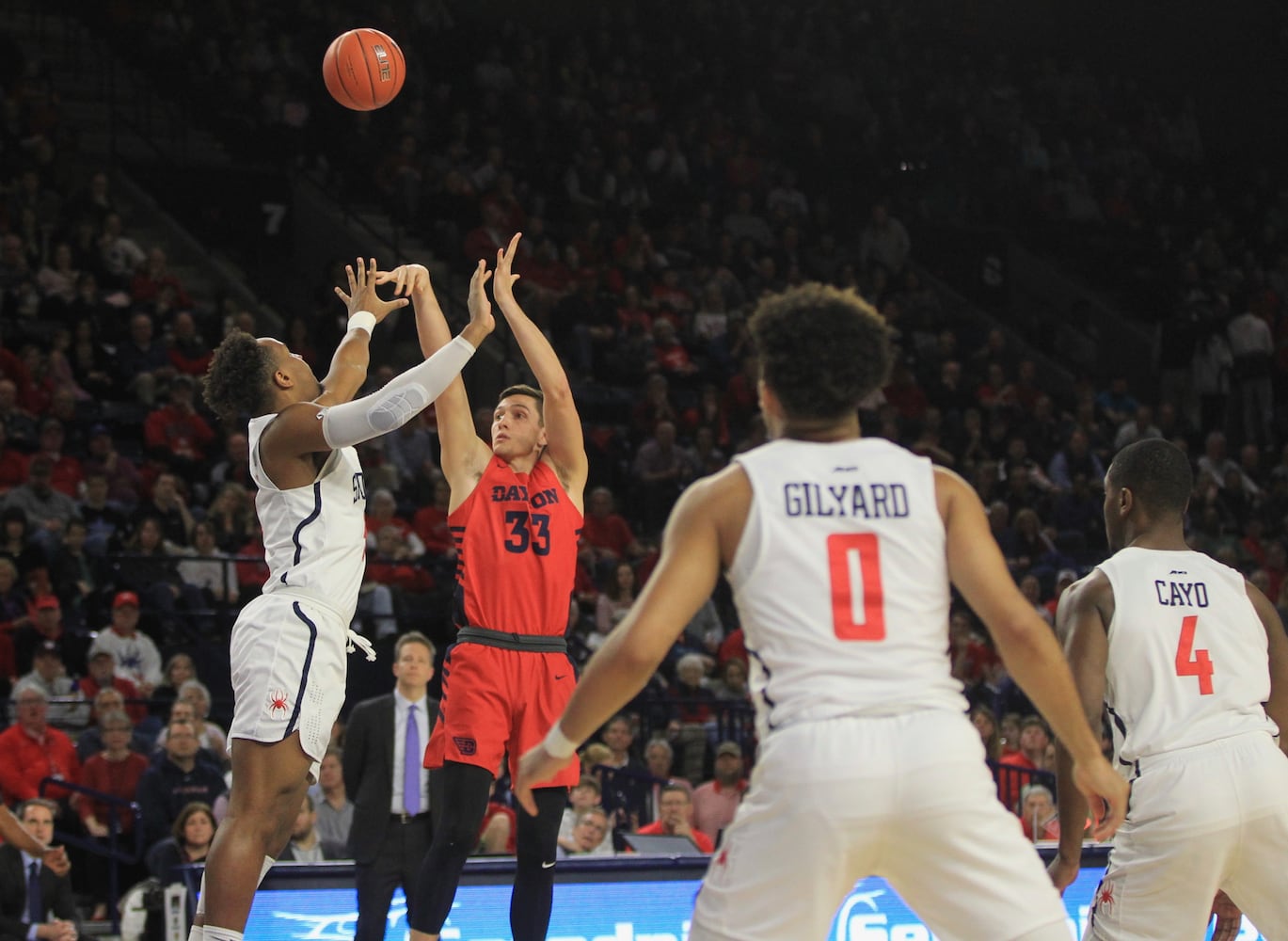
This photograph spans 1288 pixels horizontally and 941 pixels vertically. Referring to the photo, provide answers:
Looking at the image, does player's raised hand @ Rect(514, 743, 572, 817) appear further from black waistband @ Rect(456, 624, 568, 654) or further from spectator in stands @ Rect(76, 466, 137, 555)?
spectator in stands @ Rect(76, 466, 137, 555)

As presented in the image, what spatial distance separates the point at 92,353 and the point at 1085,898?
9.95 m

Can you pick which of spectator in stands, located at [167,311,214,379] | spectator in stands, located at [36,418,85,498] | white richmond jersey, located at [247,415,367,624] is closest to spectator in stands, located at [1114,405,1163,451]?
spectator in stands, located at [167,311,214,379]

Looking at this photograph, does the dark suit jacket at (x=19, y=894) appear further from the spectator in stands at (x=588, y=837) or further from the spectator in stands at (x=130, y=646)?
the spectator in stands at (x=588, y=837)

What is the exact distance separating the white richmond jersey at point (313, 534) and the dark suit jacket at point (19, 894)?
405cm

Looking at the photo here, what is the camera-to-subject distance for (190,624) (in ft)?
39.8

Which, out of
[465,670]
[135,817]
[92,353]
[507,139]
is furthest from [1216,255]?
[465,670]

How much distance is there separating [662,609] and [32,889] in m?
7.01

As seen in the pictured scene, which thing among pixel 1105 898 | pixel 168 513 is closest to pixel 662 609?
pixel 1105 898

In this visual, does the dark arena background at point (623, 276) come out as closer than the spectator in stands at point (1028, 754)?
No

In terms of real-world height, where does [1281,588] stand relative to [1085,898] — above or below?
above

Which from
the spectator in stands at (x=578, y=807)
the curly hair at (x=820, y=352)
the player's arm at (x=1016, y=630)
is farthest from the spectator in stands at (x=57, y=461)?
the player's arm at (x=1016, y=630)

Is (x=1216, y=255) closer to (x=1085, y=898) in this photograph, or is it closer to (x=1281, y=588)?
(x=1281, y=588)

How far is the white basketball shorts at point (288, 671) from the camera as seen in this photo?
214 inches

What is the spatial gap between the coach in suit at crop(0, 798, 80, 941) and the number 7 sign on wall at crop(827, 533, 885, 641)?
641 cm
